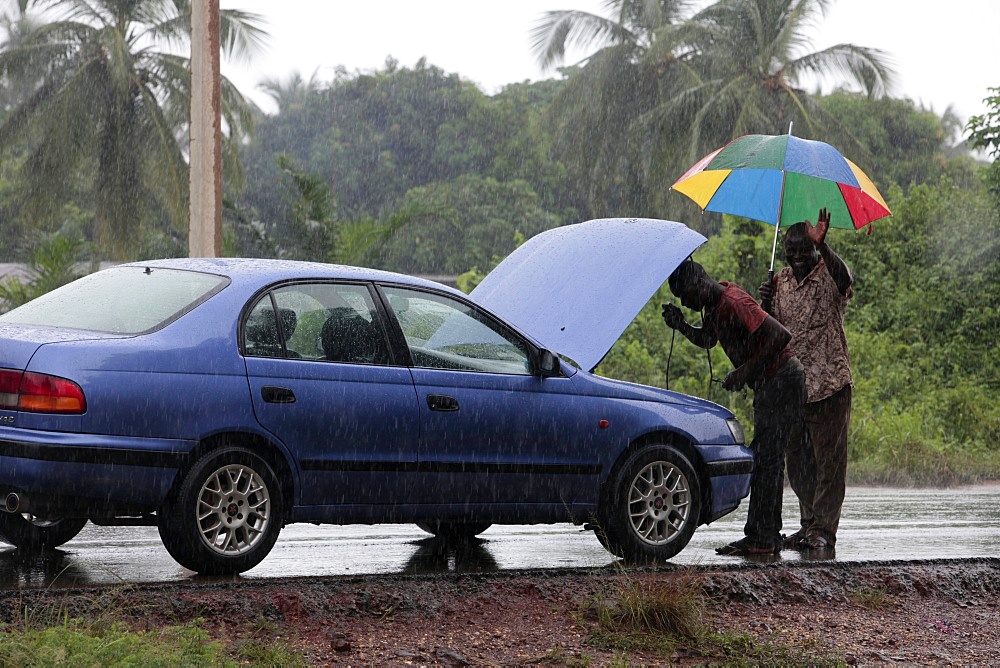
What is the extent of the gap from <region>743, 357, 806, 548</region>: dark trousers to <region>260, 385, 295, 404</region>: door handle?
2.91 metres

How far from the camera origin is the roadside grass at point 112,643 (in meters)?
4.57

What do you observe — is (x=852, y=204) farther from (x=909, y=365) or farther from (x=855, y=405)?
(x=909, y=365)

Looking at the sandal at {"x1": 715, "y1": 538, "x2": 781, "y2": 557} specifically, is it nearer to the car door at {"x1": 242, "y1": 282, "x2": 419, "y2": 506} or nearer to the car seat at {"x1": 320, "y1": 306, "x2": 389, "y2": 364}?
the car door at {"x1": 242, "y1": 282, "x2": 419, "y2": 506}

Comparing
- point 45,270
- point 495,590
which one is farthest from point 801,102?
point 495,590

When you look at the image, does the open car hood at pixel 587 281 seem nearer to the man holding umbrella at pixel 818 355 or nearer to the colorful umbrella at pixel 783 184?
the colorful umbrella at pixel 783 184

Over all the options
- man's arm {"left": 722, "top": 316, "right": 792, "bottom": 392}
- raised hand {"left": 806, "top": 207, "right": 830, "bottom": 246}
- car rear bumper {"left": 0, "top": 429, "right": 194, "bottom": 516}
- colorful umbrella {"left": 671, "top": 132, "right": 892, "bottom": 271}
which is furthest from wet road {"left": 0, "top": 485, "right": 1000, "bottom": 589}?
colorful umbrella {"left": 671, "top": 132, "right": 892, "bottom": 271}

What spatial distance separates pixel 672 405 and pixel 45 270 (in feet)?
60.5

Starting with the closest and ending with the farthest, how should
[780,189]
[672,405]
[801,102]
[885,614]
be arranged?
[885,614] → [672,405] → [780,189] → [801,102]

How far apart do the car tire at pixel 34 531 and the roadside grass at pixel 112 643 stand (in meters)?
1.81

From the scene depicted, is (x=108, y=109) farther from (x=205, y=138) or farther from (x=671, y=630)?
(x=671, y=630)

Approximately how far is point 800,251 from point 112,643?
4.90 meters

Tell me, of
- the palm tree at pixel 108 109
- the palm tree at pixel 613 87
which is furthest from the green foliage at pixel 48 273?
the palm tree at pixel 613 87

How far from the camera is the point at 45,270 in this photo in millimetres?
23812

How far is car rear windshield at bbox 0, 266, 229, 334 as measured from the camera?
6261 millimetres
